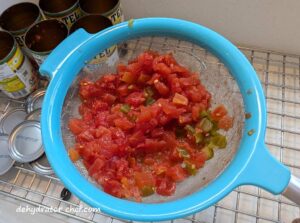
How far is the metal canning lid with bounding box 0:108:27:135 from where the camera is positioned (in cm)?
79

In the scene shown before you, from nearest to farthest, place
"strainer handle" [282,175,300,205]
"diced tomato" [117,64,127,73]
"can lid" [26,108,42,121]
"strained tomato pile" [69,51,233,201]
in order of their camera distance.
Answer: "strainer handle" [282,175,300,205], "strained tomato pile" [69,51,233,201], "diced tomato" [117,64,127,73], "can lid" [26,108,42,121]

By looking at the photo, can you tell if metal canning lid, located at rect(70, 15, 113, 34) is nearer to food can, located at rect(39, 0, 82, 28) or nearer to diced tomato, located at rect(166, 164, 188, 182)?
food can, located at rect(39, 0, 82, 28)

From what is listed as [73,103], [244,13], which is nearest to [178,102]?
[73,103]

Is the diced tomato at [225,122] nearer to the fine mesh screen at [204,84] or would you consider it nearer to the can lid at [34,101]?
the fine mesh screen at [204,84]

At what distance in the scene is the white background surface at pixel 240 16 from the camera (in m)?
0.74

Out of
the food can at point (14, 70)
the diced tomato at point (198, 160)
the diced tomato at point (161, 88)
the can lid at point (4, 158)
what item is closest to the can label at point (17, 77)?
the food can at point (14, 70)

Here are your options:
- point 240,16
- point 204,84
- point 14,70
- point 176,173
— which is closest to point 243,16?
point 240,16

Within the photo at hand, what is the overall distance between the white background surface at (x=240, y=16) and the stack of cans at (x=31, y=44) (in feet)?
0.27

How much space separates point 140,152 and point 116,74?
0.18 metres

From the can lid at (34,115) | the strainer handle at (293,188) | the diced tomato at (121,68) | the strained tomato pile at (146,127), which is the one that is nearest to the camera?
the strainer handle at (293,188)

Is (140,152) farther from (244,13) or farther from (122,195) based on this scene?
(244,13)

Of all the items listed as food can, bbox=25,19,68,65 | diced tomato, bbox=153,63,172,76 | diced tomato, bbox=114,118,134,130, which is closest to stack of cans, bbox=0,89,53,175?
food can, bbox=25,19,68,65

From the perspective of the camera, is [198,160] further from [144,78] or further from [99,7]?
[99,7]

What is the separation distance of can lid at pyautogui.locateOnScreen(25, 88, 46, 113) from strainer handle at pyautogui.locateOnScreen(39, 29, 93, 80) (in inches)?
8.7
